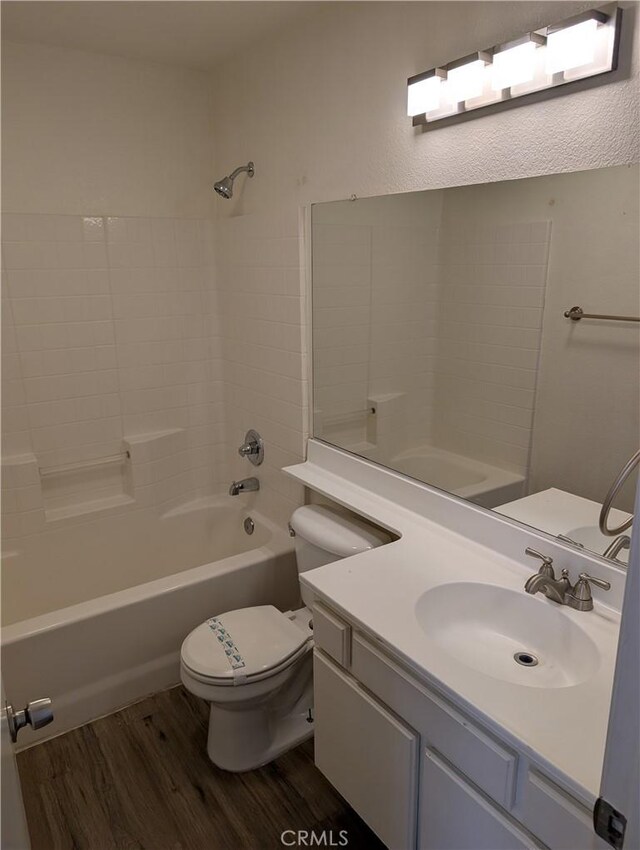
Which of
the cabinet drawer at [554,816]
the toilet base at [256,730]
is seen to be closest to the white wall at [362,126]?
the toilet base at [256,730]

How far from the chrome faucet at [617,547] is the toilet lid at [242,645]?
1030 millimetres

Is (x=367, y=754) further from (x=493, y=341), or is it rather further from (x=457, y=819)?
(x=493, y=341)

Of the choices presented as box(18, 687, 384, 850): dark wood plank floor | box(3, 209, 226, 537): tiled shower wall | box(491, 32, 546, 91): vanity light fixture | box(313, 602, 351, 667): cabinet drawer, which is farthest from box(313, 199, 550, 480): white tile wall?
box(18, 687, 384, 850): dark wood plank floor

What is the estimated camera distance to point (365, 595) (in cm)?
143

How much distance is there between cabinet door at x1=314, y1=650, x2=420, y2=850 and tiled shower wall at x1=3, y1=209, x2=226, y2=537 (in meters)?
1.60

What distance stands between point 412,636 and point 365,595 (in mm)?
187

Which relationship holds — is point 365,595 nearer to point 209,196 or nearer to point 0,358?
point 0,358

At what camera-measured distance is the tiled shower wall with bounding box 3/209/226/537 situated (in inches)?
97.2

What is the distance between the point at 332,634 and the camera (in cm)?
149

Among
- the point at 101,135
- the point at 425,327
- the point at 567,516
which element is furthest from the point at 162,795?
the point at 101,135

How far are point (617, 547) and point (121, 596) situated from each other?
1.67m

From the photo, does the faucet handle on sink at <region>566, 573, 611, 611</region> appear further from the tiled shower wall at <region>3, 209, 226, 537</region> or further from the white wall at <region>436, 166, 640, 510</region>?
the tiled shower wall at <region>3, 209, 226, 537</region>

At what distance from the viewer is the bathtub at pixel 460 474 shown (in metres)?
1.66

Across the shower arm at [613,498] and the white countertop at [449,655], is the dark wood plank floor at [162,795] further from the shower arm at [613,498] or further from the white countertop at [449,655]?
the shower arm at [613,498]
